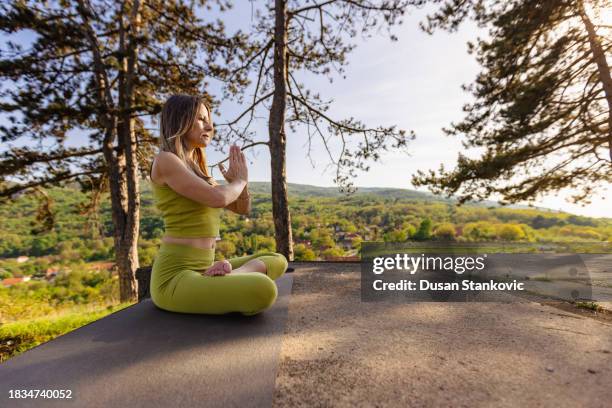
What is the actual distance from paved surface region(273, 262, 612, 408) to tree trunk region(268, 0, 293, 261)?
233 centimetres

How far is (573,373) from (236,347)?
1.19 meters

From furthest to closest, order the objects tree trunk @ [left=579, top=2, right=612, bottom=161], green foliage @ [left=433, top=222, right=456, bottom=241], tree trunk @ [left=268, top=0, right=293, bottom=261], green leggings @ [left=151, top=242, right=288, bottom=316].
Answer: green foliage @ [left=433, top=222, right=456, bottom=241]
tree trunk @ [left=579, top=2, right=612, bottom=161]
tree trunk @ [left=268, top=0, right=293, bottom=261]
green leggings @ [left=151, top=242, right=288, bottom=316]

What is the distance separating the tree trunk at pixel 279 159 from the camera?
4.03m

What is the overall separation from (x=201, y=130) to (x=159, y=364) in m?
1.15

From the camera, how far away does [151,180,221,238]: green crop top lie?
1540 mm

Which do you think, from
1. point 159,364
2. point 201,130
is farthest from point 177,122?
point 159,364

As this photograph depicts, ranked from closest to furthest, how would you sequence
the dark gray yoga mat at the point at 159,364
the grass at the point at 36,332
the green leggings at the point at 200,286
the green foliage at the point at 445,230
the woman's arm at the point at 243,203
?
the dark gray yoga mat at the point at 159,364 < the green leggings at the point at 200,286 < the woman's arm at the point at 243,203 < the grass at the point at 36,332 < the green foliage at the point at 445,230

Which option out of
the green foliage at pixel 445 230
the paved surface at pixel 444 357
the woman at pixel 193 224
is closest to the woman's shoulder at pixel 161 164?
the woman at pixel 193 224

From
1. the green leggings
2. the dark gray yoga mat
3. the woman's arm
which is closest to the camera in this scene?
the dark gray yoga mat

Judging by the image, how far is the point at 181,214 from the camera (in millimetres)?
1553

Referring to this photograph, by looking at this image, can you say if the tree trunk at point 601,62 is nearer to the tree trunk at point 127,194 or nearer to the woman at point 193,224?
the woman at point 193,224

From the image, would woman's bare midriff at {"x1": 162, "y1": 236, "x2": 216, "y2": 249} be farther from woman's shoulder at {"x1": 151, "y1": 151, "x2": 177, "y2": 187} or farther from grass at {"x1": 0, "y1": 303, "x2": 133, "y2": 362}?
grass at {"x1": 0, "y1": 303, "x2": 133, "y2": 362}

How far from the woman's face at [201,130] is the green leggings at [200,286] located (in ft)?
1.93

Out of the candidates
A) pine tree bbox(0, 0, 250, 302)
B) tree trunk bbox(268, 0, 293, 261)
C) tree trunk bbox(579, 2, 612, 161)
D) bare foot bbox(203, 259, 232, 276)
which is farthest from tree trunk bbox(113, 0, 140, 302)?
tree trunk bbox(579, 2, 612, 161)
